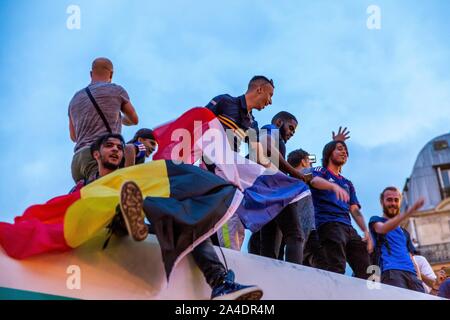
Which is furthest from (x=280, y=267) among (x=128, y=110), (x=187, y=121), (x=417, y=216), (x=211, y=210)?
(x=417, y=216)

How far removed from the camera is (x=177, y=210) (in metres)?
4.42

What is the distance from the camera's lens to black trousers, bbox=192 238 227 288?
445cm

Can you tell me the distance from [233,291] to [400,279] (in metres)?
2.57

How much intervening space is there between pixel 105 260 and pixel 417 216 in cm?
2478

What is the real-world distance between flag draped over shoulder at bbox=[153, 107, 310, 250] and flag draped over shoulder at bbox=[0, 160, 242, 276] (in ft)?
3.23

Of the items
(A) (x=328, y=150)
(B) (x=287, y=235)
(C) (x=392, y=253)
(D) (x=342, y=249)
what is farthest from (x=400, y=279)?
(A) (x=328, y=150)

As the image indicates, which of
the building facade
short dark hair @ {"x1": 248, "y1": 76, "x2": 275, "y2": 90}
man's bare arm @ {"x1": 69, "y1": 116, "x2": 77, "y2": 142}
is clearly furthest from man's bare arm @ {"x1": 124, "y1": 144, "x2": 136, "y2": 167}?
the building facade

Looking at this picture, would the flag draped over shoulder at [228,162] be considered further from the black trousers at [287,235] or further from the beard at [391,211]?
the beard at [391,211]

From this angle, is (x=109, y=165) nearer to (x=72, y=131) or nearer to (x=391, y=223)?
(x=72, y=131)

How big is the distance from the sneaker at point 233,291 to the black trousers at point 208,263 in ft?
0.16

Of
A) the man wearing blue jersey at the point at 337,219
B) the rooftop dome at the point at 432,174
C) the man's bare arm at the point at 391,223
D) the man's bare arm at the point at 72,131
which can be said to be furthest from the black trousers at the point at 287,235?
the rooftop dome at the point at 432,174
